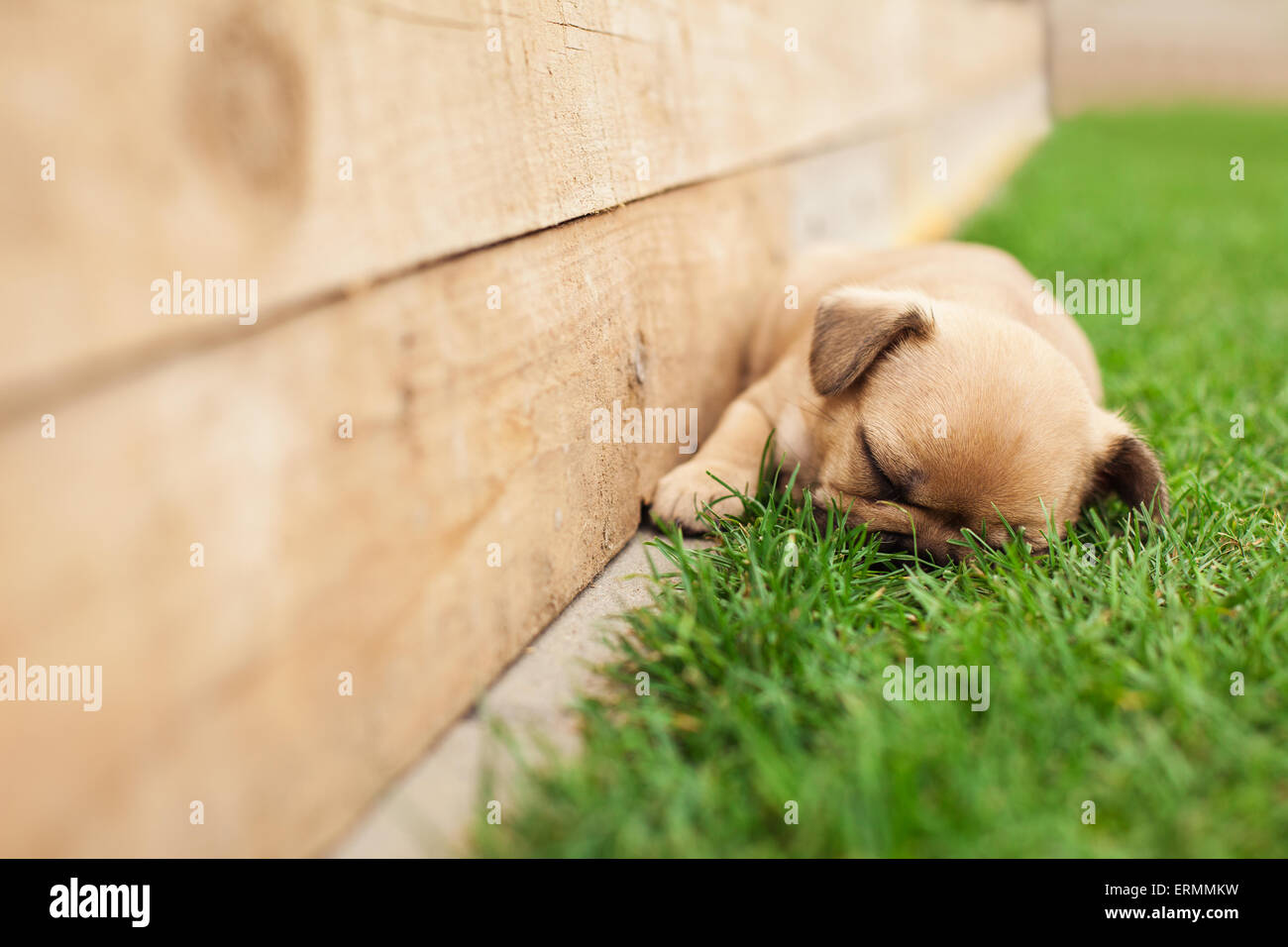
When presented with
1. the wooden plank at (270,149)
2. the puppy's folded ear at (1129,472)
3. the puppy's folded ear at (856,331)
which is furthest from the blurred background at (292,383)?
the puppy's folded ear at (1129,472)

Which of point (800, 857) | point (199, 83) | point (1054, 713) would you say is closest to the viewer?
point (199, 83)

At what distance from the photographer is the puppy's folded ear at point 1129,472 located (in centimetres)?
275

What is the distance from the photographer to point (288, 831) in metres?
1.50

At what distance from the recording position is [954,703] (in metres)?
1.83

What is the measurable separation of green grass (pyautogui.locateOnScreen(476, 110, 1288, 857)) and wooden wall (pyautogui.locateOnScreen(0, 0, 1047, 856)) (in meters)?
0.35

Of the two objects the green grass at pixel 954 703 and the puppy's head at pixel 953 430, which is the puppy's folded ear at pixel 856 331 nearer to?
the puppy's head at pixel 953 430

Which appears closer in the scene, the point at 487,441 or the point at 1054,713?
the point at 1054,713

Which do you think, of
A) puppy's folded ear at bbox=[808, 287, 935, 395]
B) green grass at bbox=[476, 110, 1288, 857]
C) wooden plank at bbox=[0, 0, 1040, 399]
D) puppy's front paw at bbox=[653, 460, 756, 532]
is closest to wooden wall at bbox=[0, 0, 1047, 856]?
wooden plank at bbox=[0, 0, 1040, 399]

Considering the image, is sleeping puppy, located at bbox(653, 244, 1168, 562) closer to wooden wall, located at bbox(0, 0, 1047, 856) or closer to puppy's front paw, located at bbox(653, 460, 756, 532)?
puppy's front paw, located at bbox(653, 460, 756, 532)

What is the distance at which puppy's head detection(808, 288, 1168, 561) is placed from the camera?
2562 mm
